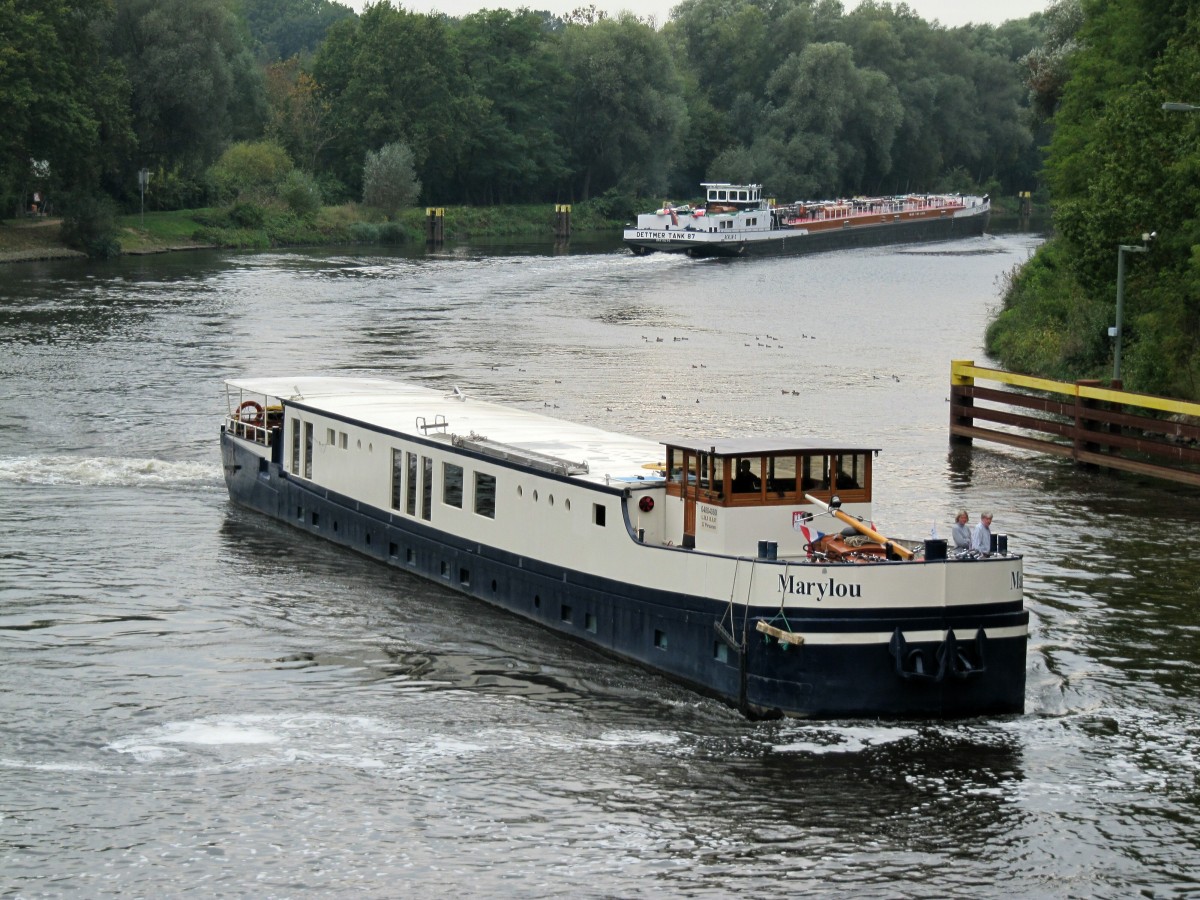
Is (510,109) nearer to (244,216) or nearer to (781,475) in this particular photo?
(244,216)

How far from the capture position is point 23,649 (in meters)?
30.0

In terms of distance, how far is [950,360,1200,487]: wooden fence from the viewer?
147ft

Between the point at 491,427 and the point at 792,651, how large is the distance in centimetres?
1211

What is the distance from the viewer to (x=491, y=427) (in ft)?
119

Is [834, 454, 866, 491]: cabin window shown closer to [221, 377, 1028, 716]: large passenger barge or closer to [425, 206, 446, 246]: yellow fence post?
[221, 377, 1028, 716]: large passenger barge

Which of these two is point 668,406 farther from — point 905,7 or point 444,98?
point 905,7

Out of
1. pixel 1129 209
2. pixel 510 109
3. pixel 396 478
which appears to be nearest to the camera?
pixel 396 478

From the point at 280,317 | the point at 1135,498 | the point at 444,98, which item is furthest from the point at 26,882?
the point at 444,98

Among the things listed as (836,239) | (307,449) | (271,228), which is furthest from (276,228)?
(307,449)

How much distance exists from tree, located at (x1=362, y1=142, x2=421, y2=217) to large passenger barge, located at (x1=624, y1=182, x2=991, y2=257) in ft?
62.7

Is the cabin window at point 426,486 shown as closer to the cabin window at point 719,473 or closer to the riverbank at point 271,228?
the cabin window at point 719,473

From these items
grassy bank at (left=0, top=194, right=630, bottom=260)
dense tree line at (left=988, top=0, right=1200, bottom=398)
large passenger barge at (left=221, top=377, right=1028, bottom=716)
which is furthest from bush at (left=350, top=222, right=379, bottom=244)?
large passenger barge at (left=221, top=377, right=1028, bottom=716)

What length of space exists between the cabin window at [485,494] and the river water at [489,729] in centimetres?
188

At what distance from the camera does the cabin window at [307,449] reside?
39.6m
